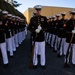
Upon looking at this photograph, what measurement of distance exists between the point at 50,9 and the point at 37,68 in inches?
2584

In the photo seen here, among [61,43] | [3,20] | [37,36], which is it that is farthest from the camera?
[61,43]

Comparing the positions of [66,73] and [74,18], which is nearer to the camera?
[66,73]

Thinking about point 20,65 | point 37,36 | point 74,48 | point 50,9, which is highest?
point 37,36

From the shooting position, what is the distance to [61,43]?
10.1m

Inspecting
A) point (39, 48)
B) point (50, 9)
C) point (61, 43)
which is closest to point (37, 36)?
point (39, 48)

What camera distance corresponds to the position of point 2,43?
8273mm

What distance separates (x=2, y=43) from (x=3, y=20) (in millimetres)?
951

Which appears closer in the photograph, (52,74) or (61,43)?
(52,74)

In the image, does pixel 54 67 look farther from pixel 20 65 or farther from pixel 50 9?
pixel 50 9

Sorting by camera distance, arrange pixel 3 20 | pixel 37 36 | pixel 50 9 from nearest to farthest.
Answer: pixel 37 36
pixel 3 20
pixel 50 9

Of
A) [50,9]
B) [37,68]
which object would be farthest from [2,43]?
[50,9]

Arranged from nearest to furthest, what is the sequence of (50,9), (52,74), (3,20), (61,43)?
(52,74)
(3,20)
(61,43)
(50,9)

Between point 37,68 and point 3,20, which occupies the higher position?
point 3,20

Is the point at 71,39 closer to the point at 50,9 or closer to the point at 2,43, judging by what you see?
the point at 2,43
